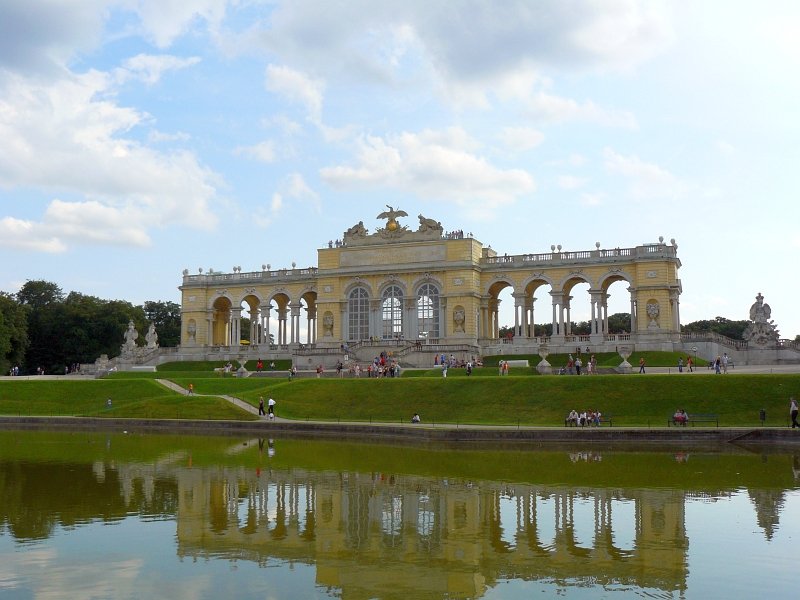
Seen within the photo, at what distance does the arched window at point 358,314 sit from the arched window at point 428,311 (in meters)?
4.92

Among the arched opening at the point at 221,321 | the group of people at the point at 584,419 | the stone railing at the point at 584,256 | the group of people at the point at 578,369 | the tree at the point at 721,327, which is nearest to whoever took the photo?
the group of people at the point at 584,419

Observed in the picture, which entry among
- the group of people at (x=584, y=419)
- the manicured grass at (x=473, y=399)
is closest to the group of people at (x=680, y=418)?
the manicured grass at (x=473, y=399)

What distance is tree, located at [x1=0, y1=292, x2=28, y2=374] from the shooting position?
8081 cm

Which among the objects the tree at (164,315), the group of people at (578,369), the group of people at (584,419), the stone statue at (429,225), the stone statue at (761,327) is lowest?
the group of people at (584,419)

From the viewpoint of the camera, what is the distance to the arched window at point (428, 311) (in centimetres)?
7244

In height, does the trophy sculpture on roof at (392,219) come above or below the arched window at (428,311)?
above

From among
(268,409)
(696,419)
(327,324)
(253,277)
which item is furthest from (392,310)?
(696,419)

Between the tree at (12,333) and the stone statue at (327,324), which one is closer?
the stone statue at (327,324)

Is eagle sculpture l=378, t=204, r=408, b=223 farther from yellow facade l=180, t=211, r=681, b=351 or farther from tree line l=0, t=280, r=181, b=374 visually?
tree line l=0, t=280, r=181, b=374

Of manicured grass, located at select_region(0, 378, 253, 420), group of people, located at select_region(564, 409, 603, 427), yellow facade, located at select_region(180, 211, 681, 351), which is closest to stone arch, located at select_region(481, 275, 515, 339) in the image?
yellow facade, located at select_region(180, 211, 681, 351)

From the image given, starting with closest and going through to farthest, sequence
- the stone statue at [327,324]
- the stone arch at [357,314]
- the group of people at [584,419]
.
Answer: the group of people at [584,419], the stone arch at [357,314], the stone statue at [327,324]

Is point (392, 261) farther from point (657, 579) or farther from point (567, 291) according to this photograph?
point (657, 579)

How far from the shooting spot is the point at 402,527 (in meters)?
17.0

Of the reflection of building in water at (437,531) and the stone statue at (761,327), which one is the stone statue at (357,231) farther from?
the reflection of building in water at (437,531)
